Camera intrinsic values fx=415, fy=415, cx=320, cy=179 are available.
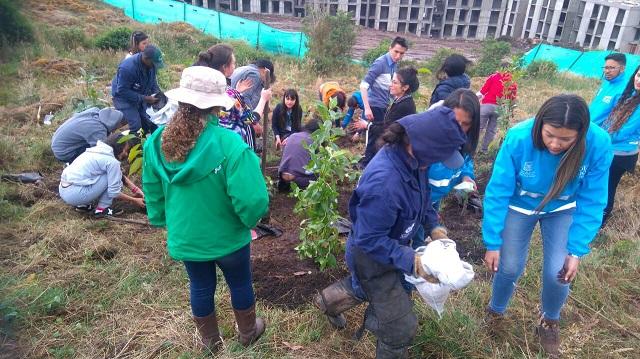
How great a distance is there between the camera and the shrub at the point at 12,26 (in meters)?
7.91

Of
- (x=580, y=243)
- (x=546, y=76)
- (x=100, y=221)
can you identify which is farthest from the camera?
(x=546, y=76)

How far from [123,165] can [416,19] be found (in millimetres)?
29135

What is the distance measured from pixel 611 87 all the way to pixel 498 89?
1.94m

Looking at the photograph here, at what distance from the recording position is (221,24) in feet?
54.6

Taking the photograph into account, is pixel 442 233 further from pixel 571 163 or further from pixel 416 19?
pixel 416 19

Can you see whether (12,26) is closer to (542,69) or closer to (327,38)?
(327,38)

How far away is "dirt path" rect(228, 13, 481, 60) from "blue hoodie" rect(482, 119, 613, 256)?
19.9 m

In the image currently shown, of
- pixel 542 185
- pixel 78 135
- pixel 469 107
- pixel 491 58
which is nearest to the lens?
pixel 542 185

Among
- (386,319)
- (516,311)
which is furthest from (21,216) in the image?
(516,311)

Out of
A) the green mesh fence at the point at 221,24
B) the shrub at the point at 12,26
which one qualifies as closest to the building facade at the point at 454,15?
the green mesh fence at the point at 221,24

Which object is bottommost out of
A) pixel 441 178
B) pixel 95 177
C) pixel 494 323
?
pixel 494 323

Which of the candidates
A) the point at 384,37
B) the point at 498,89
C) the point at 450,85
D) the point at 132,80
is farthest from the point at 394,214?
the point at 384,37

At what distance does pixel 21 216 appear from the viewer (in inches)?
155

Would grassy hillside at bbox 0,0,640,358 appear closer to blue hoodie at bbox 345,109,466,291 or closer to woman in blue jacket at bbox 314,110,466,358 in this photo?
woman in blue jacket at bbox 314,110,466,358
